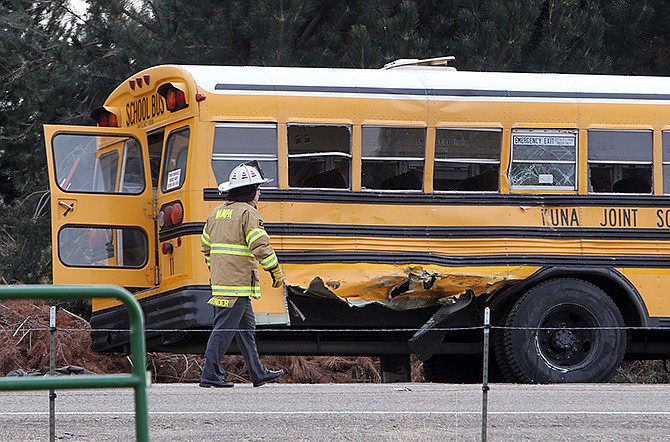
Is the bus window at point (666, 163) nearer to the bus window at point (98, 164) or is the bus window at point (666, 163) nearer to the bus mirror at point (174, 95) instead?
the bus mirror at point (174, 95)

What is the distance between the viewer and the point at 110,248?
1202 cm

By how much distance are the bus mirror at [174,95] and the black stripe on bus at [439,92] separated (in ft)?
1.05

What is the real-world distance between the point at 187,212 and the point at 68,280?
1282 millimetres

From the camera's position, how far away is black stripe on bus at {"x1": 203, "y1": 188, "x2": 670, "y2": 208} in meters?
11.4

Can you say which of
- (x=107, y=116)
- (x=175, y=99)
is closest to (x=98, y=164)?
(x=107, y=116)

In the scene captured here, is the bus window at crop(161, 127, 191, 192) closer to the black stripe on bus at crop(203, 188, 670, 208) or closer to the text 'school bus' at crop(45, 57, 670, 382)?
the text 'school bus' at crop(45, 57, 670, 382)

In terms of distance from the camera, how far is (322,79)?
458 inches

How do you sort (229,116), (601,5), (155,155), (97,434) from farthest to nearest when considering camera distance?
(601,5), (155,155), (229,116), (97,434)

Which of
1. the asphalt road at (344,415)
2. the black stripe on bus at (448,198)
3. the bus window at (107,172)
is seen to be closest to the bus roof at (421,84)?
the black stripe on bus at (448,198)

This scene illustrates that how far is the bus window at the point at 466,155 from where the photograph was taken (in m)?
11.8

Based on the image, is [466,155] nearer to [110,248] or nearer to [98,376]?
[110,248]

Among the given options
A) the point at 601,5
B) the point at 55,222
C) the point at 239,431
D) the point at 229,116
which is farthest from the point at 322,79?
the point at 601,5

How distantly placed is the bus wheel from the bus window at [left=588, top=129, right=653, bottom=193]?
919mm

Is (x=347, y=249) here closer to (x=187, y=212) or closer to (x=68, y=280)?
(x=187, y=212)
